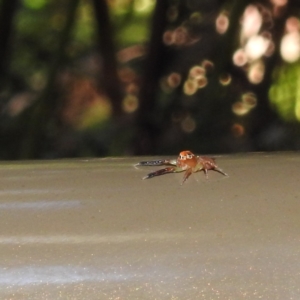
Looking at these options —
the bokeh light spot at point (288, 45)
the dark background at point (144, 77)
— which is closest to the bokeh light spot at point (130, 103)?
the dark background at point (144, 77)

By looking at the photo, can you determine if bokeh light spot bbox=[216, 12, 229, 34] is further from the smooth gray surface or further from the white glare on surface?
the smooth gray surface

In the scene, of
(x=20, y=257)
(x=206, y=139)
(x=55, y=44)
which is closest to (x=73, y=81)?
(x=55, y=44)

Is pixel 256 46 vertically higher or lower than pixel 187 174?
higher

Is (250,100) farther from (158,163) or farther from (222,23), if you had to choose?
(158,163)

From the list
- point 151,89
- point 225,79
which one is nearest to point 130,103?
point 151,89

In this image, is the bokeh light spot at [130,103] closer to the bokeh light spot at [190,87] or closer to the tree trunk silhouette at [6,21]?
the bokeh light spot at [190,87]

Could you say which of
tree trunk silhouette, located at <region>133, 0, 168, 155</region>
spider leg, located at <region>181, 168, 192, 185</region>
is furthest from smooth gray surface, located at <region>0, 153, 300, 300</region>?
tree trunk silhouette, located at <region>133, 0, 168, 155</region>
